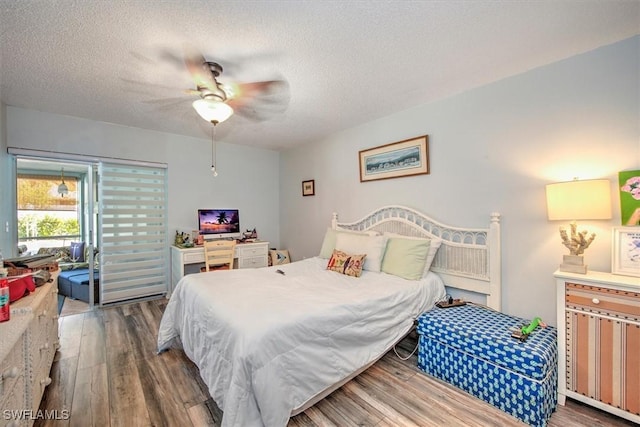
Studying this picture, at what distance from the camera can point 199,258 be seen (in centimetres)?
381

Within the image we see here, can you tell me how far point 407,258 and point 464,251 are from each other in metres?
0.54

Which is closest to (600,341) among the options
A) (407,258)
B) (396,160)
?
(407,258)

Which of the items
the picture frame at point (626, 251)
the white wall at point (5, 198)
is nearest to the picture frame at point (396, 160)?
the picture frame at point (626, 251)

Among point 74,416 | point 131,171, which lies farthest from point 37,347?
point 131,171

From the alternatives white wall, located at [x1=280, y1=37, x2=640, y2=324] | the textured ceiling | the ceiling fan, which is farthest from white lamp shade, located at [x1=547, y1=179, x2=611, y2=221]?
the ceiling fan

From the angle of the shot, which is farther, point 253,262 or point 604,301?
point 253,262

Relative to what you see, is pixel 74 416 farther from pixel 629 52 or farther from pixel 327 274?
pixel 629 52

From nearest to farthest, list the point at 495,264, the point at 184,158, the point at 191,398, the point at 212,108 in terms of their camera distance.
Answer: the point at 191,398 < the point at 212,108 < the point at 495,264 < the point at 184,158

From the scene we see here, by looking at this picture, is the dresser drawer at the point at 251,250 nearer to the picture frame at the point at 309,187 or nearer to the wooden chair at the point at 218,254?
the wooden chair at the point at 218,254

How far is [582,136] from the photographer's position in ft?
6.65

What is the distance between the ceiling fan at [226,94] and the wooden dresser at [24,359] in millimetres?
1629

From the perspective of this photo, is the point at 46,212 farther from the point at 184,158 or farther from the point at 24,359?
the point at 24,359

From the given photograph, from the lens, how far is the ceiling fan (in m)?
2.04

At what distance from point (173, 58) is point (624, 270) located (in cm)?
344
